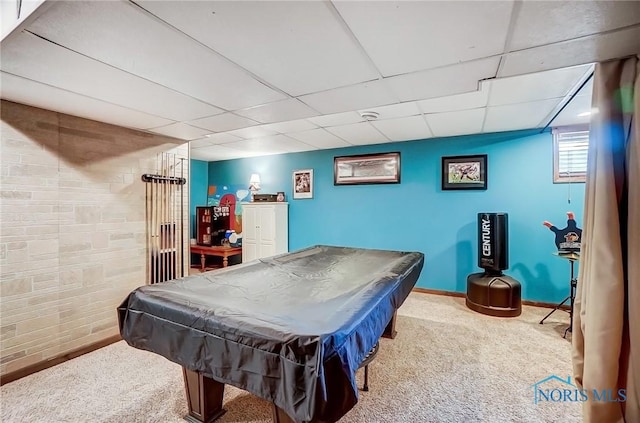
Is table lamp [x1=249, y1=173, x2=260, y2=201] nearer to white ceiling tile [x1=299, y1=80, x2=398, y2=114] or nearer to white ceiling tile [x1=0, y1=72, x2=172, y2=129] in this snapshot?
white ceiling tile [x1=0, y1=72, x2=172, y2=129]

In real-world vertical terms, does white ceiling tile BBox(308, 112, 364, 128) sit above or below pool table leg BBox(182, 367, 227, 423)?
above

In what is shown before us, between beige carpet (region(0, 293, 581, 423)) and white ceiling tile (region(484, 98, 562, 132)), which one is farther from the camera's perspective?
white ceiling tile (region(484, 98, 562, 132))

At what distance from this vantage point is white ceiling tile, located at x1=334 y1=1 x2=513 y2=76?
1191 mm

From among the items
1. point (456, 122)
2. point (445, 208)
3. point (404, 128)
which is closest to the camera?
point (456, 122)

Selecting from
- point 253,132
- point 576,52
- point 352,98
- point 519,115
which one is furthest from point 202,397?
point 519,115

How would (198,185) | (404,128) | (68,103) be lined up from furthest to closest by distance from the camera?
1. (198,185)
2. (404,128)
3. (68,103)

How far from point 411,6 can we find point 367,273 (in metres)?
1.85

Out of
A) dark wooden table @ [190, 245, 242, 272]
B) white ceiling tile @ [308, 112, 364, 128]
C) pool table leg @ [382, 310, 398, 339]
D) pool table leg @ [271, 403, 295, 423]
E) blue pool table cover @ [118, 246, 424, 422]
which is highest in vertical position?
white ceiling tile @ [308, 112, 364, 128]

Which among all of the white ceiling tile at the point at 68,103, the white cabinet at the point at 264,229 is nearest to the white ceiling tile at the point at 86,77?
the white ceiling tile at the point at 68,103

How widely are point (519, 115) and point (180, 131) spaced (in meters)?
3.65

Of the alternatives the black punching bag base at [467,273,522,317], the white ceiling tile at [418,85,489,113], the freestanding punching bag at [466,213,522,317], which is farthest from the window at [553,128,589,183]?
the white ceiling tile at [418,85,489,113]

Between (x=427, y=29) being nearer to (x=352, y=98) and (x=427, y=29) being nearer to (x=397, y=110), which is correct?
(x=352, y=98)

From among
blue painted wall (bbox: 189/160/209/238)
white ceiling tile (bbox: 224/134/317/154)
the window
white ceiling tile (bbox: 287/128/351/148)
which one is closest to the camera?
the window

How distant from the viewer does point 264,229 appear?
5.24m
